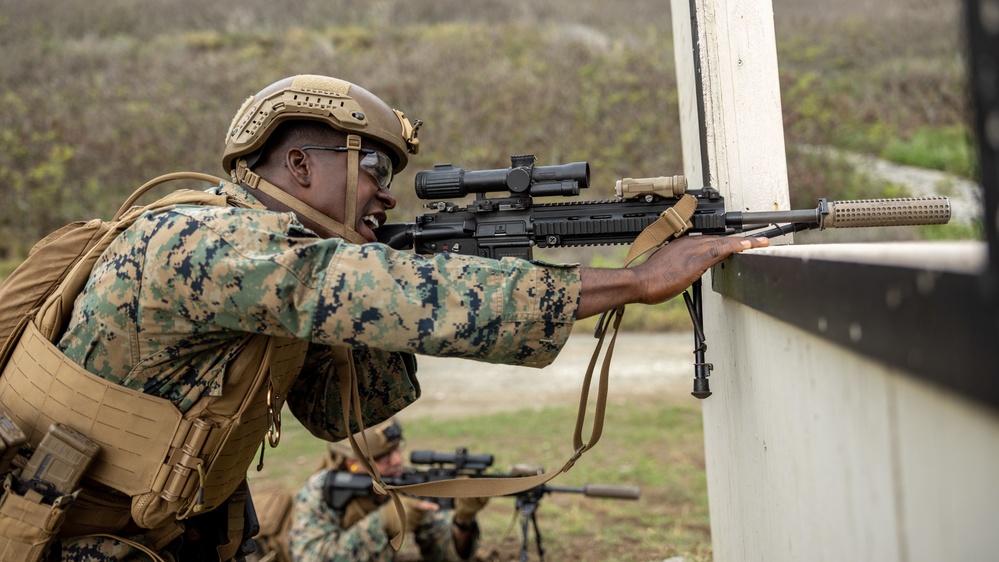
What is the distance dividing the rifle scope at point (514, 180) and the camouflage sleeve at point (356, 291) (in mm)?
492

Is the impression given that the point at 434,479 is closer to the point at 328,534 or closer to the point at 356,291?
the point at 328,534

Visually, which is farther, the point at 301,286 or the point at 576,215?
the point at 576,215

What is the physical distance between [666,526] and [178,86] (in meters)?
17.2

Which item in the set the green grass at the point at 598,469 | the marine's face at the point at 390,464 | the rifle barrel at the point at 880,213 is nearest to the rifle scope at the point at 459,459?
the marine's face at the point at 390,464

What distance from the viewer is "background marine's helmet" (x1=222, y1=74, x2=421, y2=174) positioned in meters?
2.40

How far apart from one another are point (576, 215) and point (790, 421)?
42.8 inches

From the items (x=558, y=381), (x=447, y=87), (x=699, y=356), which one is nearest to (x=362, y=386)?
(x=699, y=356)

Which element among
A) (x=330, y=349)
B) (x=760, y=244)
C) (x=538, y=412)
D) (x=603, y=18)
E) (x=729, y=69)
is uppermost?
(x=603, y=18)

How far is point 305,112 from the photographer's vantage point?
2393 millimetres

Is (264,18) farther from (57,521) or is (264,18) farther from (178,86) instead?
(57,521)

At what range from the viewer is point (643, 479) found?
6.38 meters

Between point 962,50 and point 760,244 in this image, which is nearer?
point 962,50

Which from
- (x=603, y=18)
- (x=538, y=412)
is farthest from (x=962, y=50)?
(x=603, y=18)

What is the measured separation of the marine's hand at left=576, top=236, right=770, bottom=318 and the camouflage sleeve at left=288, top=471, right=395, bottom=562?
2.99 metres
